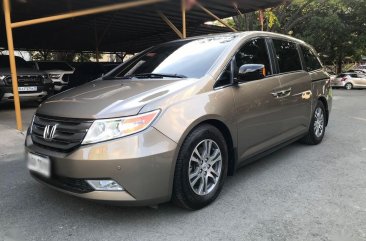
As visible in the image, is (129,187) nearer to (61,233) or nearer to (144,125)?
(144,125)

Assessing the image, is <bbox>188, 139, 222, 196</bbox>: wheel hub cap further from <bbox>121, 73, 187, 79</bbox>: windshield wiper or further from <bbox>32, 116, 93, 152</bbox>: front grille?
<bbox>32, 116, 93, 152</bbox>: front grille

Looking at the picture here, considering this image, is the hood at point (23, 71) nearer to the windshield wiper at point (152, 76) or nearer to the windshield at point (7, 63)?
the windshield at point (7, 63)

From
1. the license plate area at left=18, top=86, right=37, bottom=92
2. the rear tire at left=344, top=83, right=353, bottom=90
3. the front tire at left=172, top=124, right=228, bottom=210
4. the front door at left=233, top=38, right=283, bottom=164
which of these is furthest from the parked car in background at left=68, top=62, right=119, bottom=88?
the rear tire at left=344, top=83, right=353, bottom=90

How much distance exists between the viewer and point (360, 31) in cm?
2680

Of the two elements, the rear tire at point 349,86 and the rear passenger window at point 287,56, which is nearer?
the rear passenger window at point 287,56

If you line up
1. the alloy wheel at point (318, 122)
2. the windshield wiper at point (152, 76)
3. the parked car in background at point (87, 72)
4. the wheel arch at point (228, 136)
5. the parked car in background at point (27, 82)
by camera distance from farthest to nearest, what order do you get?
the parked car in background at point (87, 72)
the parked car in background at point (27, 82)
the alloy wheel at point (318, 122)
the windshield wiper at point (152, 76)
the wheel arch at point (228, 136)

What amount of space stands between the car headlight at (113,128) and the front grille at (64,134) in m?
0.06

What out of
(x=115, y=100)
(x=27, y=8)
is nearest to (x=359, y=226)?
(x=115, y=100)

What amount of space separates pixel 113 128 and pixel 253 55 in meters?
2.12

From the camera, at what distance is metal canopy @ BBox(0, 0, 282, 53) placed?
11.4m

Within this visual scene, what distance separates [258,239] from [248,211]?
530 mm

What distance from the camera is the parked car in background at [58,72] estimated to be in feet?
50.0

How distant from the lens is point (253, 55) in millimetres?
4449

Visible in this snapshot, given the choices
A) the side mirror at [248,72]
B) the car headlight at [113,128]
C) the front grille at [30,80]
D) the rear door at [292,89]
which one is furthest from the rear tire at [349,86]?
the car headlight at [113,128]
